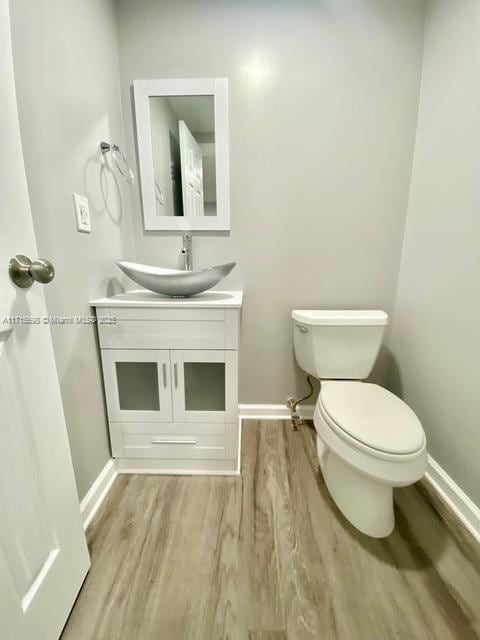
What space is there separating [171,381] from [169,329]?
23 cm

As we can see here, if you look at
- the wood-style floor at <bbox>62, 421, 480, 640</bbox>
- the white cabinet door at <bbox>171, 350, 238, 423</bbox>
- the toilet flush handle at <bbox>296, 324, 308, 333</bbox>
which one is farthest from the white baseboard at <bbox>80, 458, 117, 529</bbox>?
the toilet flush handle at <bbox>296, 324, 308, 333</bbox>

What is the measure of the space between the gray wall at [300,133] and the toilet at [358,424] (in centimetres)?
24

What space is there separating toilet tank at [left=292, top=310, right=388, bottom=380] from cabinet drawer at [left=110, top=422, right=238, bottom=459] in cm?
52

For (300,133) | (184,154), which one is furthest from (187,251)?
(300,133)

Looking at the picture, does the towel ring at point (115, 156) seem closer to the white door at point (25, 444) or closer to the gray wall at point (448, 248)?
the white door at point (25, 444)

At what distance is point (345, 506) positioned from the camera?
0.97 metres

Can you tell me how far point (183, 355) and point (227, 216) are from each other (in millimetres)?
743

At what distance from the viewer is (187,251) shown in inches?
51.9

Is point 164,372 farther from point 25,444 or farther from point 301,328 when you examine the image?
point 301,328

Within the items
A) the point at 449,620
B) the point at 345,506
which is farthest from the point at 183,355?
the point at 449,620

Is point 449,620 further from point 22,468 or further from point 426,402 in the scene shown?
point 22,468

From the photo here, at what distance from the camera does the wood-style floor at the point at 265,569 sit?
0.70 meters

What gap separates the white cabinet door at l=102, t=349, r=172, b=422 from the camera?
1.05 m

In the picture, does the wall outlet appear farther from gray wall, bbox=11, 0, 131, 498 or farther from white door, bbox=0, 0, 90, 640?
white door, bbox=0, 0, 90, 640
